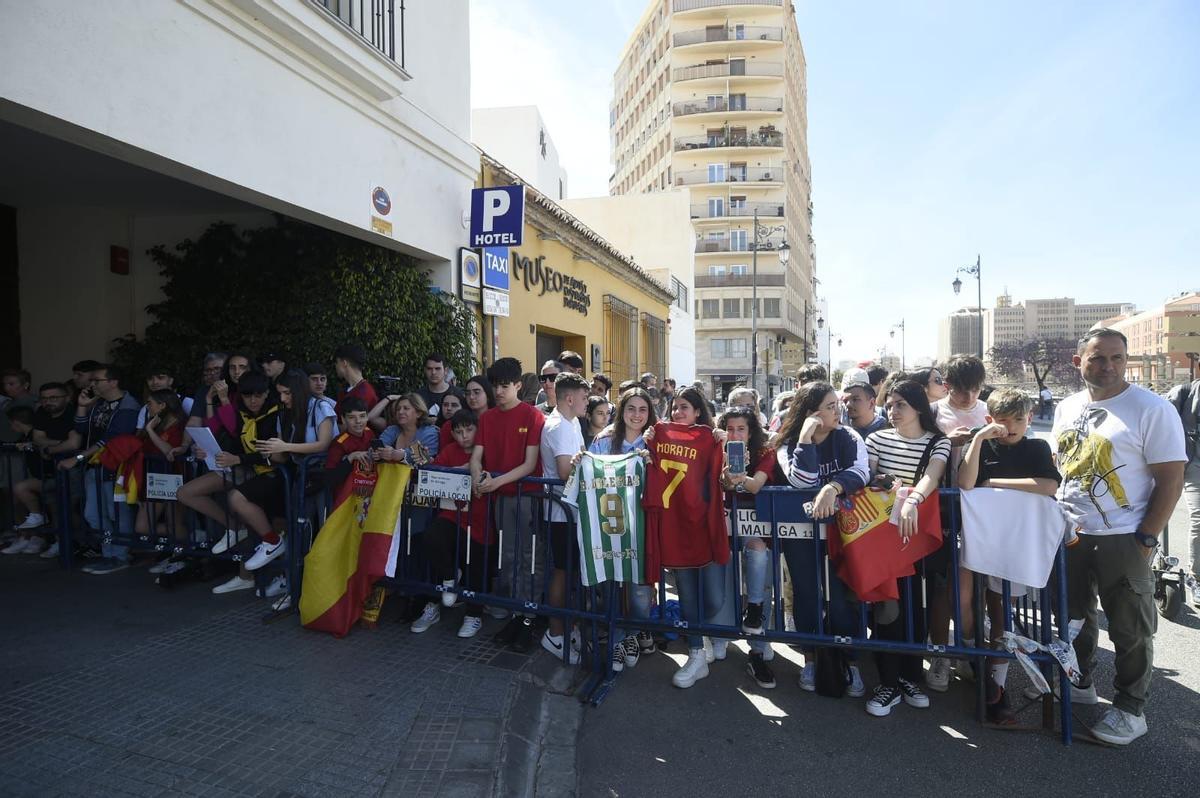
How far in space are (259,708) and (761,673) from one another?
9.49 feet

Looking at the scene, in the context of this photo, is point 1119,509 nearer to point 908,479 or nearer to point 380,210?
point 908,479

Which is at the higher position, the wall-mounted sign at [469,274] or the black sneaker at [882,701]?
the wall-mounted sign at [469,274]

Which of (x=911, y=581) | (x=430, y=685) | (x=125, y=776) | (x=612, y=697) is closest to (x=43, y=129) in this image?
(x=125, y=776)

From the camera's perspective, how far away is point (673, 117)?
52812mm

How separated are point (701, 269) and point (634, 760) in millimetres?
51782

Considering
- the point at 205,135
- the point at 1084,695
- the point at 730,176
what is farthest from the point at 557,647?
the point at 730,176

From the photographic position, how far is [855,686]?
12.7 ft

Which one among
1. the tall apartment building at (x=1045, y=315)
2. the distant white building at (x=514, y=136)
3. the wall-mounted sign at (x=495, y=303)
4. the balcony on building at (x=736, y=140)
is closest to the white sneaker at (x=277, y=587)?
the wall-mounted sign at (x=495, y=303)

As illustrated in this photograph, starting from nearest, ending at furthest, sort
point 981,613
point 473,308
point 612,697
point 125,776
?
point 125,776, point 981,613, point 612,697, point 473,308

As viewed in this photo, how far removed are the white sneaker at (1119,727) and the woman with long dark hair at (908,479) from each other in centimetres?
81

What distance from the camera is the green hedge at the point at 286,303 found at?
8.01 metres

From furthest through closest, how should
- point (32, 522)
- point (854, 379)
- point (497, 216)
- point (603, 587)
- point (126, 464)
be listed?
point (497, 216) → point (32, 522) → point (126, 464) → point (854, 379) → point (603, 587)

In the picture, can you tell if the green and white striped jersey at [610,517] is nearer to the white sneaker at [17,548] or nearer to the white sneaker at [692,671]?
the white sneaker at [692,671]

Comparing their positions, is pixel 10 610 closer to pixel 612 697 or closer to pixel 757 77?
pixel 612 697
